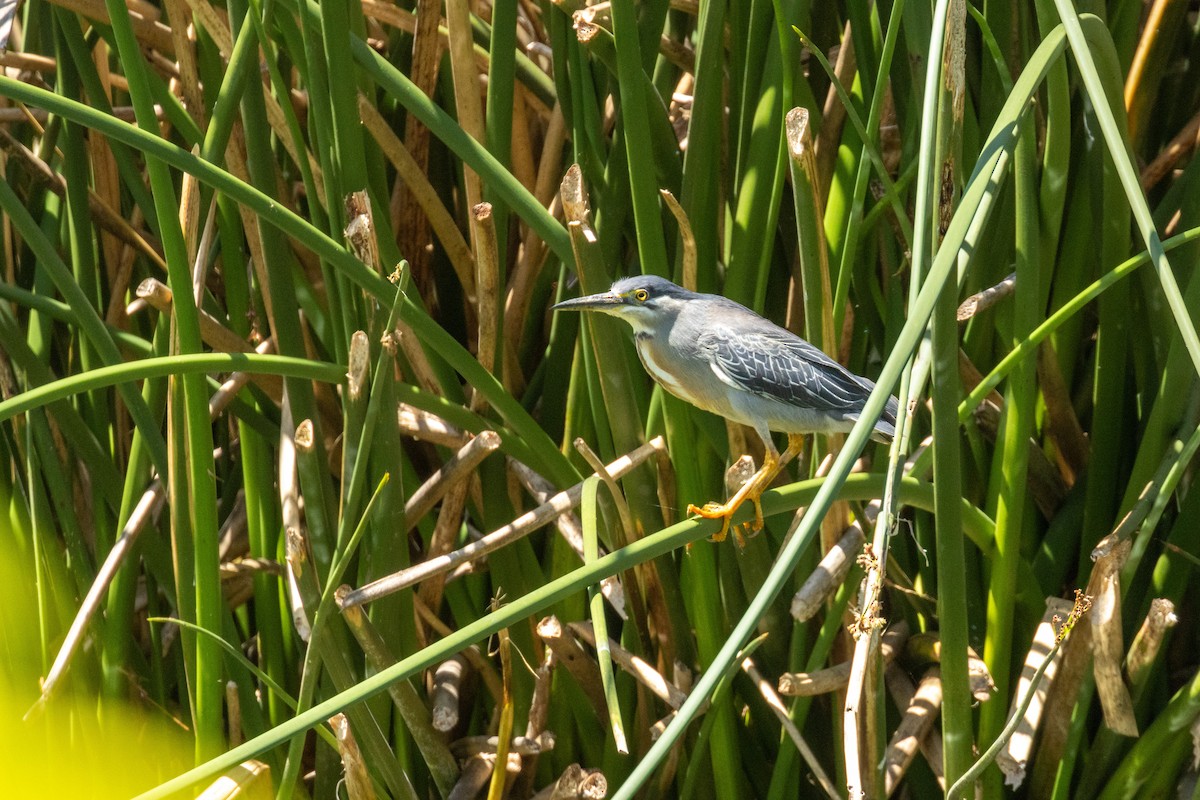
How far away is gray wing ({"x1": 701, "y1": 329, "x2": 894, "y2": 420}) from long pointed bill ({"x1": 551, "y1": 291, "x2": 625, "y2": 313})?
0.20 metres

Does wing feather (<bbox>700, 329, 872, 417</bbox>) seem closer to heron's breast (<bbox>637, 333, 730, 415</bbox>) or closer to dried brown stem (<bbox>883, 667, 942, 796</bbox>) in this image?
heron's breast (<bbox>637, 333, 730, 415</bbox>)

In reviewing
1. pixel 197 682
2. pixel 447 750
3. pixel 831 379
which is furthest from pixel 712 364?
pixel 197 682

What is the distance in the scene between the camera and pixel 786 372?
165 centimetres

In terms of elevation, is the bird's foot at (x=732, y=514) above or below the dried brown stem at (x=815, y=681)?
above

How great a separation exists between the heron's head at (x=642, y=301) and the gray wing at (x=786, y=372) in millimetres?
70

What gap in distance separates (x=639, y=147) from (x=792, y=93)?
211mm

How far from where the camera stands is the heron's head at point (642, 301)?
1511mm

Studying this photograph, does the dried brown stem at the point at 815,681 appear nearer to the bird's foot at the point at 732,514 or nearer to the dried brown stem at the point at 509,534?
the bird's foot at the point at 732,514

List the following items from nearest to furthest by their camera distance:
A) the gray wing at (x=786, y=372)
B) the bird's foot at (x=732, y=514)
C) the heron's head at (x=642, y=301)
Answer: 1. the bird's foot at (x=732, y=514)
2. the heron's head at (x=642, y=301)
3. the gray wing at (x=786, y=372)

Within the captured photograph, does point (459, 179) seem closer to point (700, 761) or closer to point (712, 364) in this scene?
point (712, 364)

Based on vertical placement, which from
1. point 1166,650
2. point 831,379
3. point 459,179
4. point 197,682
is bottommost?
point 1166,650

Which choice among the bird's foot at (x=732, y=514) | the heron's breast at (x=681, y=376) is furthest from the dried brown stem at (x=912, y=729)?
the heron's breast at (x=681, y=376)

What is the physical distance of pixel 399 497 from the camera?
158 cm

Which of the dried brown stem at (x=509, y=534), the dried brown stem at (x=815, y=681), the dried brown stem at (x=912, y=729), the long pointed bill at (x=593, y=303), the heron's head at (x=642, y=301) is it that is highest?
the long pointed bill at (x=593, y=303)
